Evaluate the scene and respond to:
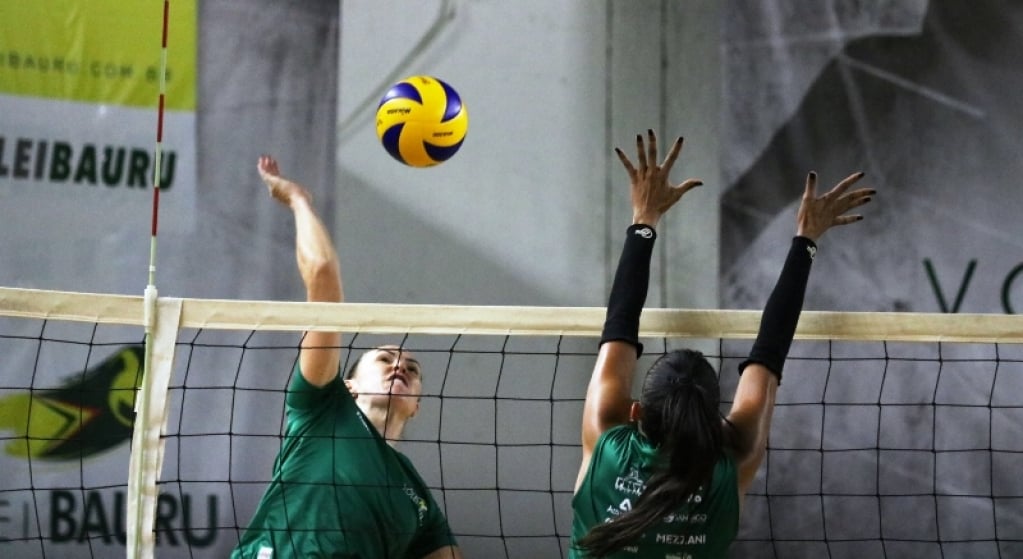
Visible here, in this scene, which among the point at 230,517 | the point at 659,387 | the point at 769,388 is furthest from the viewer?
the point at 230,517

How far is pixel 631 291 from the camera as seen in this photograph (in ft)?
10.3

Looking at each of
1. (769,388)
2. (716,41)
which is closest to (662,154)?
(716,41)

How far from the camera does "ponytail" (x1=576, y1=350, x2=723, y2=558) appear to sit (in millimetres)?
2865

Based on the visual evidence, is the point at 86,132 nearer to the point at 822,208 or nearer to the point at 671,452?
the point at 822,208

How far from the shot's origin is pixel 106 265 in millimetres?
7391

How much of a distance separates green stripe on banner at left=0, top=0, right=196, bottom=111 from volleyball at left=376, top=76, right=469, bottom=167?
9.87 feet

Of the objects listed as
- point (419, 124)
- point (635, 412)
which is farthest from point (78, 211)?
point (635, 412)

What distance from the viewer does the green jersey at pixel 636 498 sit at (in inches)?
116

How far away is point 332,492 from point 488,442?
12.6 ft

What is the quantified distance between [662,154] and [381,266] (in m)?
2.03

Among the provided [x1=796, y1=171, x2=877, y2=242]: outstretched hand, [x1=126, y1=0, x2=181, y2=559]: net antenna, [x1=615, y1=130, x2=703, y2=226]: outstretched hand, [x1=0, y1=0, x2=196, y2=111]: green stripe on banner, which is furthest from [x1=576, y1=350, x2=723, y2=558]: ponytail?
[x1=0, y1=0, x2=196, y2=111]: green stripe on banner

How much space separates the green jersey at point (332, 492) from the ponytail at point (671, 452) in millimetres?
1239

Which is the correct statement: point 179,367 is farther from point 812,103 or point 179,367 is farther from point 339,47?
point 812,103

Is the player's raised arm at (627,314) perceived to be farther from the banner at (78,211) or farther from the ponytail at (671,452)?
the banner at (78,211)
